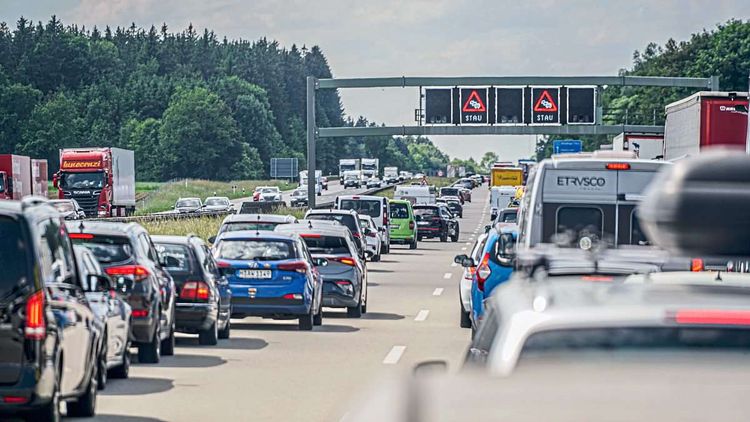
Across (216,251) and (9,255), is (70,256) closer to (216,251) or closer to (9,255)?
(9,255)

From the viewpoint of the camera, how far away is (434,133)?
7175 cm

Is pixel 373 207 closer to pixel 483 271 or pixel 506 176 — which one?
pixel 483 271

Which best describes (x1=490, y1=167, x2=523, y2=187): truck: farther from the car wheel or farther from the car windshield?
the car wheel

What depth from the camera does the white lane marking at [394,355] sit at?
17.6 meters

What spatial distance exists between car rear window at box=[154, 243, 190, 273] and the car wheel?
21.5 ft

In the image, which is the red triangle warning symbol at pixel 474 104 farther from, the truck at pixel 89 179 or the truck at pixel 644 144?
the truck at pixel 644 144

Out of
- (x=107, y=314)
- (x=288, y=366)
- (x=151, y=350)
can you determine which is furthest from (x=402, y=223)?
(x=107, y=314)

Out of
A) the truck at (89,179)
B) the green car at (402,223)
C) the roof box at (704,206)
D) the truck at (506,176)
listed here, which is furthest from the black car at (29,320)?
the truck at (506,176)

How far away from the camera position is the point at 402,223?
57250 mm

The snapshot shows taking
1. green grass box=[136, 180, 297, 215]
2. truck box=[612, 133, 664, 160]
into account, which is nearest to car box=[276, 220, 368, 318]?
truck box=[612, 133, 664, 160]

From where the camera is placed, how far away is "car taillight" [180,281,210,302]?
18891mm

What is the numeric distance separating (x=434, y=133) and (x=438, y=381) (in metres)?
68.4

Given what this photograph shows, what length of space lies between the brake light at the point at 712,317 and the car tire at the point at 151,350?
1281 centimetres

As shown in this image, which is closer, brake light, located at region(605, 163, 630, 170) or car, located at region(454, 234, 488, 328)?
brake light, located at region(605, 163, 630, 170)
